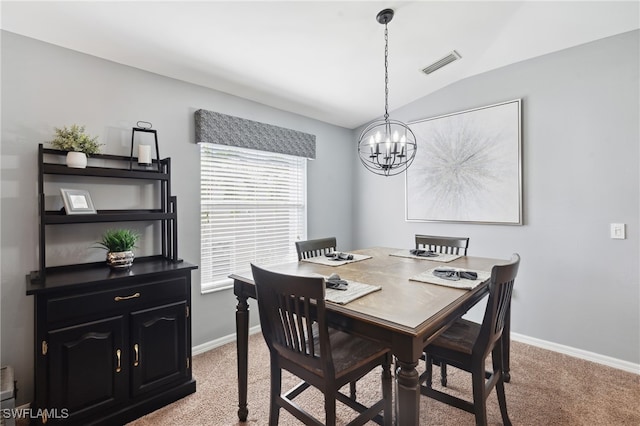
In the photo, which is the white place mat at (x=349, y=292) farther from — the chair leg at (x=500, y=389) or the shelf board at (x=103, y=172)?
the shelf board at (x=103, y=172)

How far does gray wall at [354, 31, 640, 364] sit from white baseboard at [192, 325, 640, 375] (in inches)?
1.6

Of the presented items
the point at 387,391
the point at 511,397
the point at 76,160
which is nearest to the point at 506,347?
the point at 511,397

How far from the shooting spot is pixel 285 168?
3.56m

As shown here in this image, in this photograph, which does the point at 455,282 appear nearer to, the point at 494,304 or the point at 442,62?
the point at 494,304

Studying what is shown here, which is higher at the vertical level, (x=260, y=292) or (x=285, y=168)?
(x=285, y=168)

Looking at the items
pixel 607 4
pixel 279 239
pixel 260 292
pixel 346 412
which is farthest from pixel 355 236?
pixel 607 4

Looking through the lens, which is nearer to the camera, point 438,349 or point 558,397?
point 438,349

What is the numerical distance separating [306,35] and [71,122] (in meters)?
1.80

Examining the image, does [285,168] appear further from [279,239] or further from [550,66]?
[550,66]

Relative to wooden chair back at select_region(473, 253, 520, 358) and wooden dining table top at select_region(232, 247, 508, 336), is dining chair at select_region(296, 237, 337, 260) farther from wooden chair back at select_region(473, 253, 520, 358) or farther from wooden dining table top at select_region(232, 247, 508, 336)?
wooden chair back at select_region(473, 253, 520, 358)

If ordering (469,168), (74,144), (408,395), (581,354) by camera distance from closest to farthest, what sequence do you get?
(408,395), (74,144), (581,354), (469,168)

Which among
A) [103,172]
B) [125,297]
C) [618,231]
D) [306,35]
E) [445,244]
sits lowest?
[125,297]

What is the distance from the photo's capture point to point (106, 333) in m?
1.83

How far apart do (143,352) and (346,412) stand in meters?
1.37
